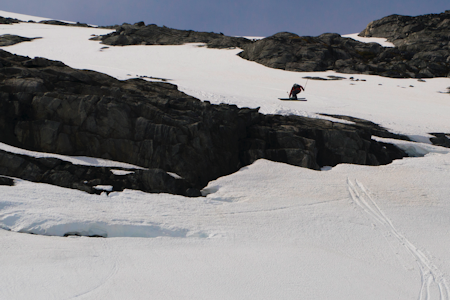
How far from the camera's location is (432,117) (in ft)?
86.1

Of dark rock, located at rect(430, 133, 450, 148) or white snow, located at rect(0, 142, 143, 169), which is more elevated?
dark rock, located at rect(430, 133, 450, 148)

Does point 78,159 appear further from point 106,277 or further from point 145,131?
point 106,277

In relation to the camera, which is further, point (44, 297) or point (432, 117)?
point (432, 117)

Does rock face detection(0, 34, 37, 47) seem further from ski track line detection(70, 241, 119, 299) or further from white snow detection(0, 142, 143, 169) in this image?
ski track line detection(70, 241, 119, 299)

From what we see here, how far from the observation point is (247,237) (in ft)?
31.1

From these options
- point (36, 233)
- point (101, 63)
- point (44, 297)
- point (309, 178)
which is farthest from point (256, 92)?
point (44, 297)

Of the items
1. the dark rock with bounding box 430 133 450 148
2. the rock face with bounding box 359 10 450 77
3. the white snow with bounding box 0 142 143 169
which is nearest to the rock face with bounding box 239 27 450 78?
the rock face with bounding box 359 10 450 77

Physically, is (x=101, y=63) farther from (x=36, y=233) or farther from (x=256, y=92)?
(x=36, y=233)

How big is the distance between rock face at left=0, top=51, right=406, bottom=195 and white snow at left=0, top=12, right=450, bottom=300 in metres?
0.82

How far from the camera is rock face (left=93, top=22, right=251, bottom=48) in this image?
5900cm

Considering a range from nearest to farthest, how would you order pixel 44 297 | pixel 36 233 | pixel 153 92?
pixel 44 297 < pixel 36 233 < pixel 153 92

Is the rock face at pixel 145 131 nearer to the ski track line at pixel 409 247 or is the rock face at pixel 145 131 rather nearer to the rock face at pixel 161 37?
the ski track line at pixel 409 247

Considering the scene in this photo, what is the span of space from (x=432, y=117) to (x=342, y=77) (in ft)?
59.4

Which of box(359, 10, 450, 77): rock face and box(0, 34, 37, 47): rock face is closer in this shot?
box(359, 10, 450, 77): rock face
